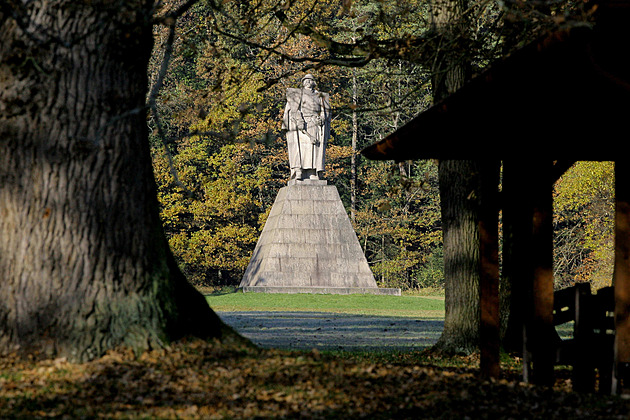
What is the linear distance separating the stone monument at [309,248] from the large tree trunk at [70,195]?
62.0 ft

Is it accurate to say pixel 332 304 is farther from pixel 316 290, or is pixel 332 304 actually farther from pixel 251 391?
pixel 251 391

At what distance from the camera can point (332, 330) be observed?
14383 millimetres

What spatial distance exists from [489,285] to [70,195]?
3.45 metres

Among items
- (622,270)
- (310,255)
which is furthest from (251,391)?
(310,255)

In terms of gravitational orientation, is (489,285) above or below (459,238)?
below

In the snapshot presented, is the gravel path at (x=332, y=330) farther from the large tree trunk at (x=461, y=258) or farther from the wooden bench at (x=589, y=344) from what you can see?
the wooden bench at (x=589, y=344)

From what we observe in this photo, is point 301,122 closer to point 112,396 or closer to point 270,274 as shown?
point 270,274

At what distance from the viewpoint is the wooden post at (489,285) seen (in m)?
7.35

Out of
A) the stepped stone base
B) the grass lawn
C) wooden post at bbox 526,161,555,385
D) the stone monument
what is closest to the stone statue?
the stone monument

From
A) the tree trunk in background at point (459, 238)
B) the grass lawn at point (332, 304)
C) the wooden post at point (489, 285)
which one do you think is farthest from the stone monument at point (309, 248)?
the wooden post at point (489, 285)

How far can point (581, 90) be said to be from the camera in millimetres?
6715

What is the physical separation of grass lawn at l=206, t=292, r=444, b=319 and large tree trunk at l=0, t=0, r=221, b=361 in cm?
1328

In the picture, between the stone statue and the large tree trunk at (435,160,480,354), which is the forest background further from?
the large tree trunk at (435,160,480,354)

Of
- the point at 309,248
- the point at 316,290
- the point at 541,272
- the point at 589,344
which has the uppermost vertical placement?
the point at 309,248
